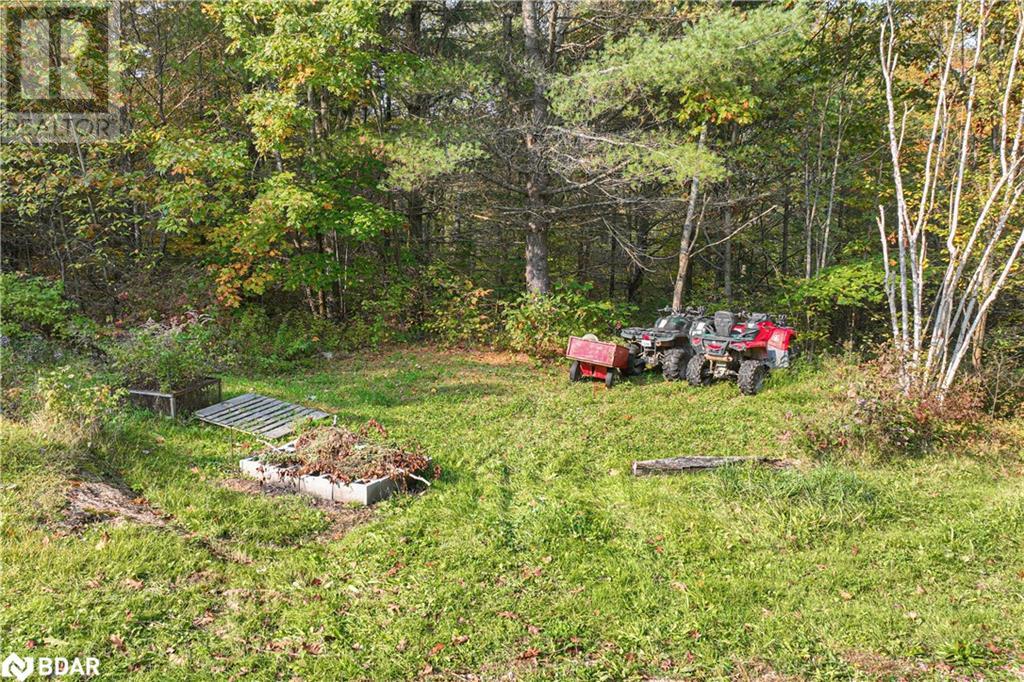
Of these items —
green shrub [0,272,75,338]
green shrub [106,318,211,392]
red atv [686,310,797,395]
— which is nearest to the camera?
green shrub [106,318,211,392]

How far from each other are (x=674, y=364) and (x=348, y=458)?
5366 millimetres

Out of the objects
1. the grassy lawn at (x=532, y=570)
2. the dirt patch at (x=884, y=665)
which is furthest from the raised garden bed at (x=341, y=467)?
the dirt patch at (x=884, y=665)

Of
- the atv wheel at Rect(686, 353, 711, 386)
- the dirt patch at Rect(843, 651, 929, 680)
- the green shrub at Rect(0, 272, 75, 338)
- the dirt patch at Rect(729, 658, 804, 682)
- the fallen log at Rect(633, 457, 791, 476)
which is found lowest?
the dirt patch at Rect(729, 658, 804, 682)

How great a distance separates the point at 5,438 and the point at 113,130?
909cm

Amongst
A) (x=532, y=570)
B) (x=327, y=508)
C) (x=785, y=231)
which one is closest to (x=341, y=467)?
(x=327, y=508)

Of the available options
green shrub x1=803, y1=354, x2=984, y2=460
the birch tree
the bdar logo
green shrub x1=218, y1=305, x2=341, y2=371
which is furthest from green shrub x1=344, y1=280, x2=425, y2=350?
the bdar logo

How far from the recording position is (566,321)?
12.0 m

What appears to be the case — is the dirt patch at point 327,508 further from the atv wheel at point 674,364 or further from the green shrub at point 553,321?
the green shrub at point 553,321

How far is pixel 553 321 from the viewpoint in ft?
39.2

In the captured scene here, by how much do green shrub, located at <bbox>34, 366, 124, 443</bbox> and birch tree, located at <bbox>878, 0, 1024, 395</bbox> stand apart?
332 inches

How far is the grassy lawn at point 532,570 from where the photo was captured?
11.5ft

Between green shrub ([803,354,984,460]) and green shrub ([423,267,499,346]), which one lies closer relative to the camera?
green shrub ([803,354,984,460])

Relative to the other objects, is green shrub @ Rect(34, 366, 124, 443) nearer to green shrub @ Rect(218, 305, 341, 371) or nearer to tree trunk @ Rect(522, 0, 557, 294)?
green shrub @ Rect(218, 305, 341, 371)

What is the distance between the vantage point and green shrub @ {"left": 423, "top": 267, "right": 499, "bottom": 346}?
12.6 m
